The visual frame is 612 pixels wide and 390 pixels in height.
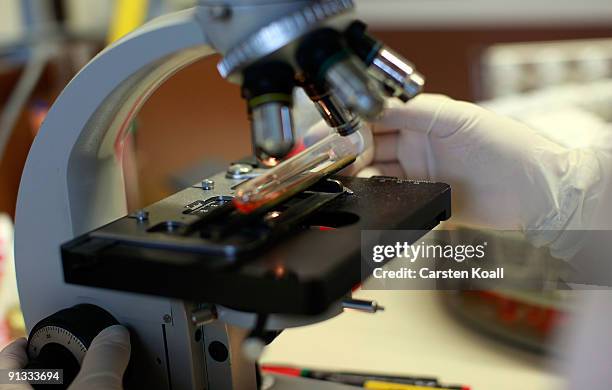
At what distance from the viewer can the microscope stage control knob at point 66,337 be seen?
0.90 m

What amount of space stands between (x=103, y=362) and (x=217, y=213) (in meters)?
0.21

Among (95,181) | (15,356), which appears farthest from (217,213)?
(15,356)

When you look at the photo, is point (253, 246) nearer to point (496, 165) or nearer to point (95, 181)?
point (95, 181)

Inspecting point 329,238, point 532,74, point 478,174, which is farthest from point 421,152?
point 532,74

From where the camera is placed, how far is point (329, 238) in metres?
0.79

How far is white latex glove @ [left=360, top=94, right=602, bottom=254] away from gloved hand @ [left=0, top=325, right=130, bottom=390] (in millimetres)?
500

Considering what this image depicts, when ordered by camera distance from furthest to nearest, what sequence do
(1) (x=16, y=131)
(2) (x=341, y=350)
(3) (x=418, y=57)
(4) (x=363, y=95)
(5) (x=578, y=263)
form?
(3) (x=418, y=57) < (1) (x=16, y=131) < (2) (x=341, y=350) < (5) (x=578, y=263) < (4) (x=363, y=95)

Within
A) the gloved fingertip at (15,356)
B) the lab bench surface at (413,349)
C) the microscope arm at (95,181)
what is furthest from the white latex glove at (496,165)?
the gloved fingertip at (15,356)

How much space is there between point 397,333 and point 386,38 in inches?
61.0

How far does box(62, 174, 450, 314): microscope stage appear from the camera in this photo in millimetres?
706

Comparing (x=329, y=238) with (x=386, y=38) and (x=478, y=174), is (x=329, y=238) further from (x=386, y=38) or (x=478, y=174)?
(x=386, y=38)

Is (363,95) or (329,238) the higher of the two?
(363,95)

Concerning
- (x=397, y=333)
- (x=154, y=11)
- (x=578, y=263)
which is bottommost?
(x=397, y=333)

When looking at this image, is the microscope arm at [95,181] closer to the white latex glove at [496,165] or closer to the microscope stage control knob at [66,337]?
the microscope stage control knob at [66,337]
